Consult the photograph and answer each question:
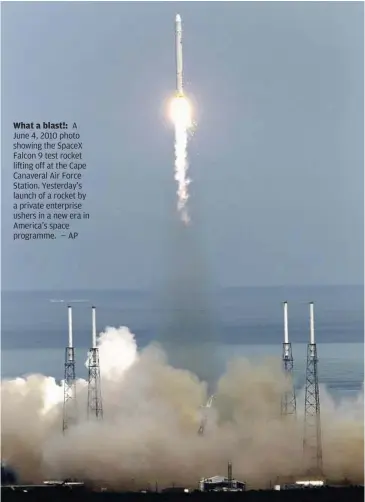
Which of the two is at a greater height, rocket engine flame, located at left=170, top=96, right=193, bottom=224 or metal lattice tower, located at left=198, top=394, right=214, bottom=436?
rocket engine flame, located at left=170, top=96, right=193, bottom=224

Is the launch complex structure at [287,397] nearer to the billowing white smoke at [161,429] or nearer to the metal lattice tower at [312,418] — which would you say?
the metal lattice tower at [312,418]

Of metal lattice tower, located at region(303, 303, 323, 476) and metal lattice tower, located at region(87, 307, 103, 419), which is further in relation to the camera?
metal lattice tower, located at region(87, 307, 103, 419)

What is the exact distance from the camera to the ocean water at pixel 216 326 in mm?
22406

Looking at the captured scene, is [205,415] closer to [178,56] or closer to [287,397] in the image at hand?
[287,397]

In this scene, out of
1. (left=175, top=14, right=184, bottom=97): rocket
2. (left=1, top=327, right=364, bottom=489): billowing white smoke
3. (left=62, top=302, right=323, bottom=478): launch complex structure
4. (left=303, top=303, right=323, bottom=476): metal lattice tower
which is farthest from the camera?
(left=62, top=302, right=323, bottom=478): launch complex structure

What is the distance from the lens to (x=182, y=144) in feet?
75.5

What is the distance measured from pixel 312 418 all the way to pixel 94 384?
391cm

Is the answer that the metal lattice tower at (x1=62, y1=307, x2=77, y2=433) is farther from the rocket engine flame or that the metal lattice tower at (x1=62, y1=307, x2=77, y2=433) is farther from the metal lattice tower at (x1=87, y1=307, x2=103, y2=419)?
the rocket engine flame

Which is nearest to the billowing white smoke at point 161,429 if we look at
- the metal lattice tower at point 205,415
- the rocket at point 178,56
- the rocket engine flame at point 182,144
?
the metal lattice tower at point 205,415

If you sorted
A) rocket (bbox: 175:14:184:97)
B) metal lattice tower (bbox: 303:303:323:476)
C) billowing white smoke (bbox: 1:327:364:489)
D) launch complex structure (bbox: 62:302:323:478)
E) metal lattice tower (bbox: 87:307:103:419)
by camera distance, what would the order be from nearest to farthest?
rocket (bbox: 175:14:184:97), billowing white smoke (bbox: 1:327:364:489), metal lattice tower (bbox: 303:303:323:476), launch complex structure (bbox: 62:302:323:478), metal lattice tower (bbox: 87:307:103:419)

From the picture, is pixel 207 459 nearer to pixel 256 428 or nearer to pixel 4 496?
pixel 256 428

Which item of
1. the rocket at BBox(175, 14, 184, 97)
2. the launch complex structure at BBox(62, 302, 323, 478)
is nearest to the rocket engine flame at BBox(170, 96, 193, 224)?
the rocket at BBox(175, 14, 184, 97)

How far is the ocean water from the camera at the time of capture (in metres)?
22.4

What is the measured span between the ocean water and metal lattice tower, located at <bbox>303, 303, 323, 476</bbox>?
0.41 feet
